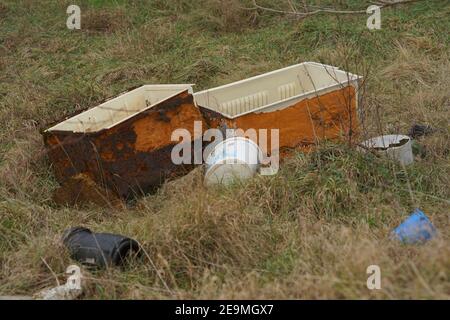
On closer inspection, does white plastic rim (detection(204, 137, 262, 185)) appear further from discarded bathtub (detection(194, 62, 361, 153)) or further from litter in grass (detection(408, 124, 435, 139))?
litter in grass (detection(408, 124, 435, 139))

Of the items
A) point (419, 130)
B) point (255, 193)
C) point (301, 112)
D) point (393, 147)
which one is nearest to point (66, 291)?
point (255, 193)

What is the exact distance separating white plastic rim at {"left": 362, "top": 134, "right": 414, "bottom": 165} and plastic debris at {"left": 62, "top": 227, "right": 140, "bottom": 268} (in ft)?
5.96

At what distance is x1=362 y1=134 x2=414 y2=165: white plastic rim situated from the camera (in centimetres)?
440

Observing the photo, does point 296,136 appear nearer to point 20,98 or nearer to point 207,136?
point 207,136

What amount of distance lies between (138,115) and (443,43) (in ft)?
13.7

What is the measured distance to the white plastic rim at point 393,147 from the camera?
14.4ft

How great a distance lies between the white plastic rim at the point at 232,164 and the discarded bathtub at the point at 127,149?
34cm

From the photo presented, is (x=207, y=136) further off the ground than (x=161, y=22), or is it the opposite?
(x=161, y=22)

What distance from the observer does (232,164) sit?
4.20m

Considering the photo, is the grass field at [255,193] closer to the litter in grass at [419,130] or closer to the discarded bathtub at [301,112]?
the litter in grass at [419,130]
